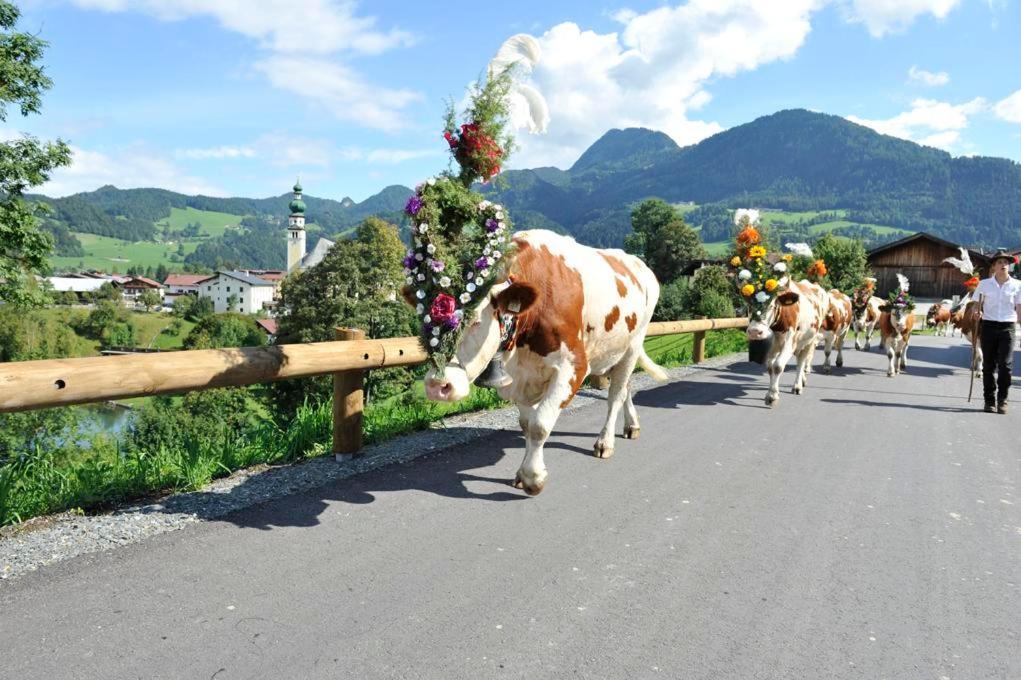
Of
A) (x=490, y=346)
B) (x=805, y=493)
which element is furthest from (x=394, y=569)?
(x=805, y=493)

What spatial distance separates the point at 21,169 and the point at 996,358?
24.2 metres

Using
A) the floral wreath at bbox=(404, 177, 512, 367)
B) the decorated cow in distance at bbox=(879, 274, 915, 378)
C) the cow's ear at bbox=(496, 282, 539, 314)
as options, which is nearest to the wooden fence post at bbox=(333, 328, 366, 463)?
the floral wreath at bbox=(404, 177, 512, 367)

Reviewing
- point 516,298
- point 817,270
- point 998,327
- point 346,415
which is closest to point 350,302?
point 817,270

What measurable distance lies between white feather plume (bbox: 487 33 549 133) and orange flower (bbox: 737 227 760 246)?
194 inches

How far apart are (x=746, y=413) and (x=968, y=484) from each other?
9.55 ft

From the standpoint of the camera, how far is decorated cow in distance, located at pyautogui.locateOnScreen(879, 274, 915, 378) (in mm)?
12438

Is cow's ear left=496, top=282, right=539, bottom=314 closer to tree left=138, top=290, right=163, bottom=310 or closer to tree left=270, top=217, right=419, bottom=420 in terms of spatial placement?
tree left=270, top=217, right=419, bottom=420

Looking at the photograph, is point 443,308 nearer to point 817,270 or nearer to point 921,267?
point 817,270

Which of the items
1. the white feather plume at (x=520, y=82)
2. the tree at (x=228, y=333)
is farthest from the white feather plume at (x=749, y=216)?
the tree at (x=228, y=333)

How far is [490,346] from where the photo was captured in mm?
3975

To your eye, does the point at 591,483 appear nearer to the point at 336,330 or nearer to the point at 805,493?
the point at 805,493

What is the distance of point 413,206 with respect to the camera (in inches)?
152

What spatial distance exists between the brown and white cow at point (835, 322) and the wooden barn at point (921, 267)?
158 ft

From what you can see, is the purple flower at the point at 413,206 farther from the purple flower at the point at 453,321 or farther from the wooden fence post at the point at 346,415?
the wooden fence post at the point at 346,415
